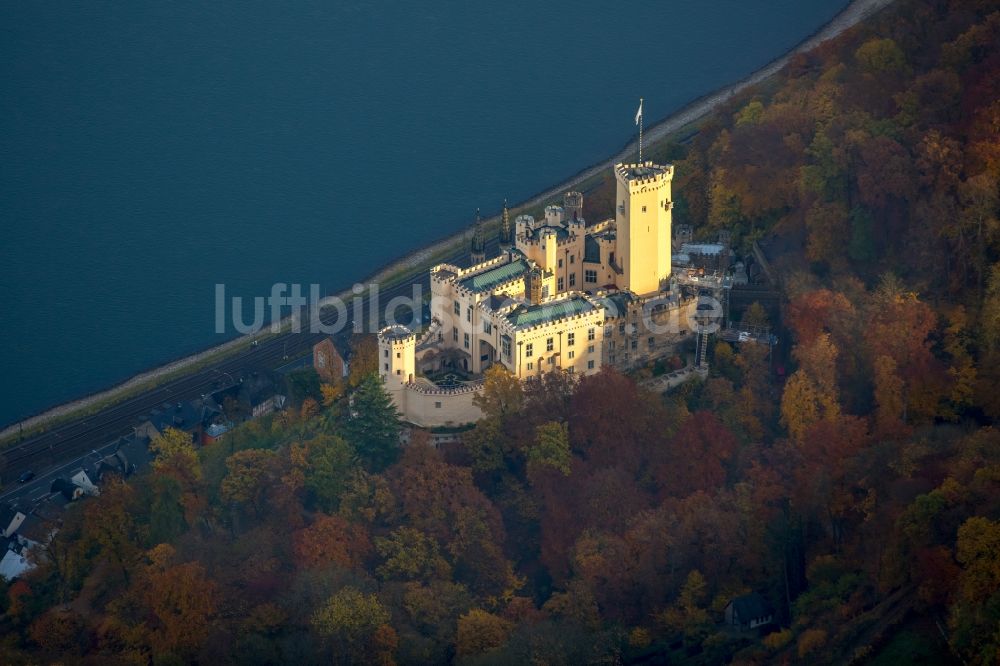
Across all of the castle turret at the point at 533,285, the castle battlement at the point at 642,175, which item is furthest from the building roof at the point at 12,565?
the castle battlement at the point at 642,175

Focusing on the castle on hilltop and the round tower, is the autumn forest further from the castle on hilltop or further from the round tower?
the castle on hilltop

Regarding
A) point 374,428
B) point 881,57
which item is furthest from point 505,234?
point 881,57

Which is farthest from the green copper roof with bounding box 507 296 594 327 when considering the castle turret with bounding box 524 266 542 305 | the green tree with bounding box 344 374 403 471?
the green tree with bounding box 344 374 403 471

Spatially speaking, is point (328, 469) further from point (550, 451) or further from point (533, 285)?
point (533, 285)

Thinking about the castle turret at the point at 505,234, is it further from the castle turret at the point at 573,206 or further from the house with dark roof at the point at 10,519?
the house with dark roof at the point at 10,519

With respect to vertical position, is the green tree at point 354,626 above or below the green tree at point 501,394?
below
